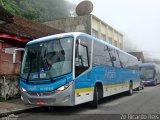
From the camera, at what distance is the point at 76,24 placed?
37.9 metres

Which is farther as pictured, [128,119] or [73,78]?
[73,78]

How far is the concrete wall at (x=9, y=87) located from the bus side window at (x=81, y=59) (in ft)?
16.7

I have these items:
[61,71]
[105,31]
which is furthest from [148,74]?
[61,71]

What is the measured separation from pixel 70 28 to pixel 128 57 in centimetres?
1760

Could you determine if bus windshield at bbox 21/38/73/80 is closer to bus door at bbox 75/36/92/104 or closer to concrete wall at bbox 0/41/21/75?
bus door at bbox 75/36/92/104

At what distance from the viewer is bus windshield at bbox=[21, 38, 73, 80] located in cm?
1172

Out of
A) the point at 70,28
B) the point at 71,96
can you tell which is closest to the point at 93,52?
the point at 71,96

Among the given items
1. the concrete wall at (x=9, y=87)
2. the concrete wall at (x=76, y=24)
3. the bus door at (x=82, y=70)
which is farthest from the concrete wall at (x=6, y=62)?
the concrete wall at (x=76, y=24)

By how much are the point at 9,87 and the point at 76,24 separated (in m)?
22.8

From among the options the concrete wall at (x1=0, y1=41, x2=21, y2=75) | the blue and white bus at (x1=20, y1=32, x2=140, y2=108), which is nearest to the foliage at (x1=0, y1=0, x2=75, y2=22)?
the concrete wall at (x1=0, y1=41, x2=21, y2=75)

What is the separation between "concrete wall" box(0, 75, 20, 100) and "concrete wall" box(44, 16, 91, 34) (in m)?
20.6

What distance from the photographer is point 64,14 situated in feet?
225

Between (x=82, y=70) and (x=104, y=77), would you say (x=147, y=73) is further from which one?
(x=82, y=70)

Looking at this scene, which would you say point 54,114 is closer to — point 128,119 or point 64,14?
point 128,119
